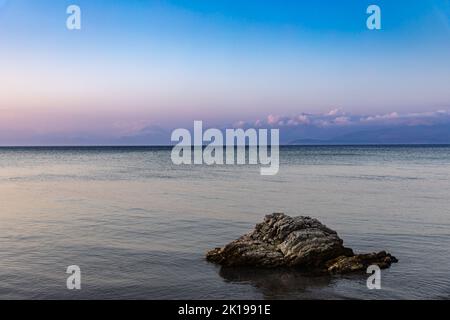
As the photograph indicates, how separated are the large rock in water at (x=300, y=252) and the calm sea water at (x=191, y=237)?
901mm

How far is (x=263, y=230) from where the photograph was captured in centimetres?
2869

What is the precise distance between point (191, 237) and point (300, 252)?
9.00 meters

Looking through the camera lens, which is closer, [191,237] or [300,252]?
[300,252]

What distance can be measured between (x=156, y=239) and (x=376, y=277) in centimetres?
1430

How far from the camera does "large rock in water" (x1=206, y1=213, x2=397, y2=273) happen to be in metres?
25.3

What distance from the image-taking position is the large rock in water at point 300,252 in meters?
25.3

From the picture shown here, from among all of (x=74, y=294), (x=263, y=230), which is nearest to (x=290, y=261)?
(x=263, y=230)

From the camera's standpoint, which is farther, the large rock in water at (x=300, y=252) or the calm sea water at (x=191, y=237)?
the large rock in water at (x=300, y=252)

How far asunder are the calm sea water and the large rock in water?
90 cm

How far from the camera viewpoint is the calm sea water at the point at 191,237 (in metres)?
22.3

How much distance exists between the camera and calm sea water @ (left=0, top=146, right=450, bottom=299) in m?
22.3

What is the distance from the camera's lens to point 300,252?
2575cm

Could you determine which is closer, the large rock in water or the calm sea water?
the calm sea water
